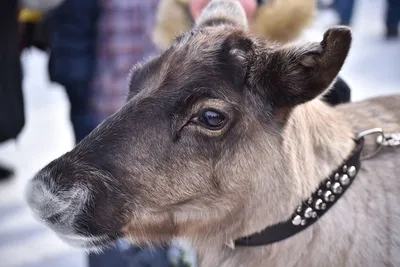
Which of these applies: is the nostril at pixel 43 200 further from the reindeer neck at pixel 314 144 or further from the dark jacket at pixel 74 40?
the dark jacket at pixel 74 40

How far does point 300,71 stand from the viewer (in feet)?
4.73

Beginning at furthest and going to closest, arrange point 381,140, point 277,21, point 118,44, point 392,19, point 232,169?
point 392,19, point 118,44, point 277,21, point 381,140, point 232,169

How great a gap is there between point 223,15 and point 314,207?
2.38ft

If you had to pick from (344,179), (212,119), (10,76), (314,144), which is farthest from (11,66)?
(344,179)

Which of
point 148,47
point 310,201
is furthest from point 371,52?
point 310,201

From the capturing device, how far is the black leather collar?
1.53m

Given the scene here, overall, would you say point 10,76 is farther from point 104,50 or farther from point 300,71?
point 300,71

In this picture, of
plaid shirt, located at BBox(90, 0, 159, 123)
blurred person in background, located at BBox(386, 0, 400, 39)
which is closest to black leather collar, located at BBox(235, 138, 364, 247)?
plaid shirt, located at BBox(90, 0, 159, 123)

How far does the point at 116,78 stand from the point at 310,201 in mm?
1419

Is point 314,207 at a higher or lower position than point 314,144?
lower

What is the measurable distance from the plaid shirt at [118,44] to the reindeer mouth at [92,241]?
122 cm

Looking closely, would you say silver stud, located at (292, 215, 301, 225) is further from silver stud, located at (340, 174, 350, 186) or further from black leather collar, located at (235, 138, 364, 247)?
silver stud, located at (340, 174, 350, 186)

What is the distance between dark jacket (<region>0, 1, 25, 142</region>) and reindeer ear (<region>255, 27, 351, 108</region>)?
1612mm

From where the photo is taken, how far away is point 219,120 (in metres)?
1.44
